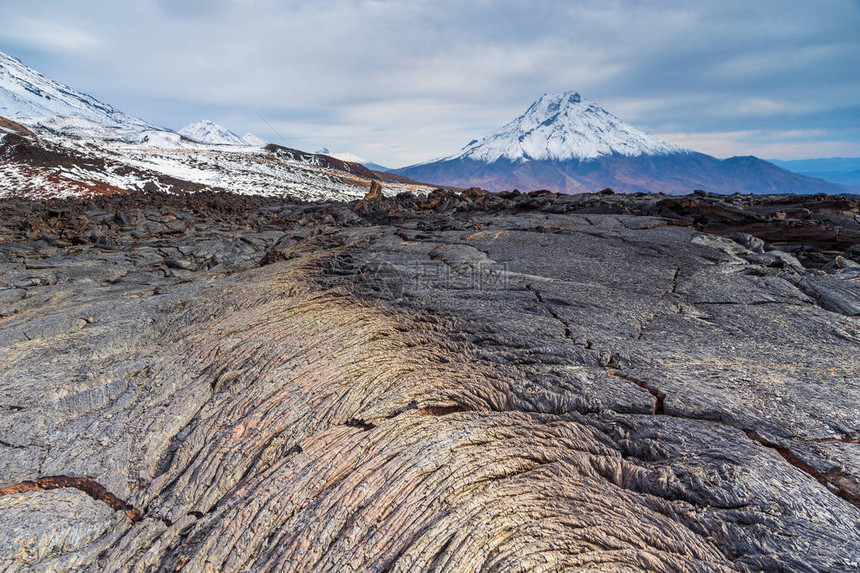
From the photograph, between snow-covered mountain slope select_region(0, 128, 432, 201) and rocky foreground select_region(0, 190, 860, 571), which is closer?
rocky foreground select_region(0, 190, 860, 571)

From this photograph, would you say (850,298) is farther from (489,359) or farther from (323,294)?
(323,294)

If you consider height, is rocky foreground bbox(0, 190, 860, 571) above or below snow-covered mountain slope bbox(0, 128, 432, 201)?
below

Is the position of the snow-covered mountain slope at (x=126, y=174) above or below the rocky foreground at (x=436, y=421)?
above

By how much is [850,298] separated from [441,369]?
6.97 m

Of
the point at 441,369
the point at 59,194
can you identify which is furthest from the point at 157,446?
the point at 59,194

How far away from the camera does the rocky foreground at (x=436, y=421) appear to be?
10.2 ft

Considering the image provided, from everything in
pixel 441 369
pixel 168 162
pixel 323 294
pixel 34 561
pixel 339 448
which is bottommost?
pixel 34 561

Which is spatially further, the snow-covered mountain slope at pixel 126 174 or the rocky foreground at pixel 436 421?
the snow-covered mountain slope at pixel 126 174

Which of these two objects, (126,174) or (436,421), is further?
(126,174)

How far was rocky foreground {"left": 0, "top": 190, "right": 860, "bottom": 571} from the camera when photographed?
122 inches

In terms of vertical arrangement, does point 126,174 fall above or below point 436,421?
above

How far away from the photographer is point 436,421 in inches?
171

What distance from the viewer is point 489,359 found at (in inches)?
208

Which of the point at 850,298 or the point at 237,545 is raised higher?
the point at 850,298
